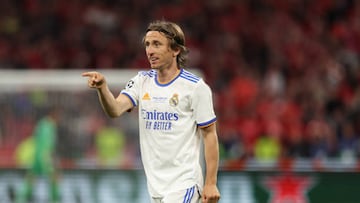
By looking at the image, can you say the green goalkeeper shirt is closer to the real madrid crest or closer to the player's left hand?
the real madrid crest

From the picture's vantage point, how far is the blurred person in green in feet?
37.2

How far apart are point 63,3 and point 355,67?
5.83 meters

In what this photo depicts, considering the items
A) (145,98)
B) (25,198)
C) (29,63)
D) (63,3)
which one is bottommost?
(25,198)

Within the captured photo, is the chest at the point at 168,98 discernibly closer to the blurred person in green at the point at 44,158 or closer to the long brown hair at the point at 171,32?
the long brown hair at the point at 171,32

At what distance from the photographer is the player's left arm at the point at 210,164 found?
16.7 feet

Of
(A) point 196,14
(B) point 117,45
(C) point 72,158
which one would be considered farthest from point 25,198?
(A) point 196,14

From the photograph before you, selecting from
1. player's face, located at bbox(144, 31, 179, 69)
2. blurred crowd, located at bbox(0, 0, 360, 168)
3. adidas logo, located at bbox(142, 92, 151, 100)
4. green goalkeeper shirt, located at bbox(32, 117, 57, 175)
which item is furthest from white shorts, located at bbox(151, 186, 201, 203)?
blurred crowd, located at bbox(0, 0, 360, 168)

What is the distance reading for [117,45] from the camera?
15.7 meters

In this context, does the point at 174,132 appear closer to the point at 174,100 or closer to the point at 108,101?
the point at 174,100

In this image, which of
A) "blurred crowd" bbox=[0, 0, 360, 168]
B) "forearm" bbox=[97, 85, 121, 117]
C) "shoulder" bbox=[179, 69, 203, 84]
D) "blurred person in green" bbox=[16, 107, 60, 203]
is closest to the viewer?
"forearm" bbox=[97, 85, 121, 117]

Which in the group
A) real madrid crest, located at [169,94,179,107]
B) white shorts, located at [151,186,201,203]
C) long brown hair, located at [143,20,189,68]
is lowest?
white shorts, located at [151,186,201,203]

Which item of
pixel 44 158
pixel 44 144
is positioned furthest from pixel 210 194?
pixel 44 144

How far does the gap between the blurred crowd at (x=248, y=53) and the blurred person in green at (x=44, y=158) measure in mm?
2394

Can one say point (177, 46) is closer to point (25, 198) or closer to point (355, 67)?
point (25, 198)
